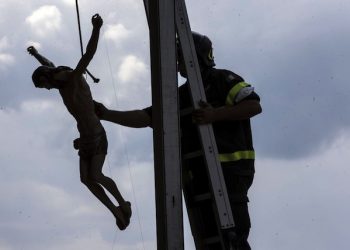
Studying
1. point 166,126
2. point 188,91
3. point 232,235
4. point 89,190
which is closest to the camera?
point 166,126

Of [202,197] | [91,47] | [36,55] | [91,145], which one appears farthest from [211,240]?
[36,55]

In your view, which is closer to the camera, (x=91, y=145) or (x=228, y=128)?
(x=228, y=128)

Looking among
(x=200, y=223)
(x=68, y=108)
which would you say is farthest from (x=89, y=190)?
(x=200, y=223)

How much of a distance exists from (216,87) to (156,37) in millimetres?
745

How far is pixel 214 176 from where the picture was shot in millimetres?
4574

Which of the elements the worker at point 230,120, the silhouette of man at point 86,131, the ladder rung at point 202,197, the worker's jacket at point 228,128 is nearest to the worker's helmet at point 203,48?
the worker at point 230,120

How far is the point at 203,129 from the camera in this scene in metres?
4.59

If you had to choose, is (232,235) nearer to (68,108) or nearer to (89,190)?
(89,190)

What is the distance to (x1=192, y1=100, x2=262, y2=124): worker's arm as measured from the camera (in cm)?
456

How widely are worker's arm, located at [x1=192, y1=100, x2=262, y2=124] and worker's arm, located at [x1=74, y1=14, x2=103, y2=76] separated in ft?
2.88

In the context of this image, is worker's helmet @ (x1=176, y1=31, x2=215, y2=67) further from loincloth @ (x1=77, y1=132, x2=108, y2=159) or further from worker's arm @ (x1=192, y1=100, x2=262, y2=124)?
loincloth @ (x1=77, y1=132, x2=108, y2=159)

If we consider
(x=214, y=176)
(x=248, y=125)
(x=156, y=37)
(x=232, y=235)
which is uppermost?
(x=156, y=37)

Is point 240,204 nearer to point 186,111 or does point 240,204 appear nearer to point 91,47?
point 186,111

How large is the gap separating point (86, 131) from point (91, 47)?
30.6 inches
